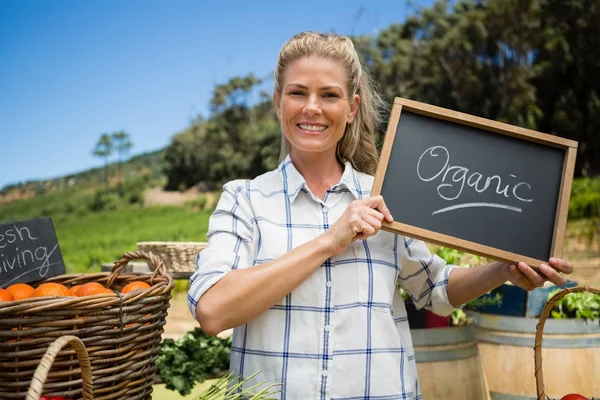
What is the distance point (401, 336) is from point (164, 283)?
71cm

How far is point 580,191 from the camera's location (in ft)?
47.6

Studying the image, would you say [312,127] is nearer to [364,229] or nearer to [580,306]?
[364,229]

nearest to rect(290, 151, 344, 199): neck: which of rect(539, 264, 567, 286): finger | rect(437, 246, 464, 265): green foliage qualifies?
rect(539, 264, 567, 286): finger

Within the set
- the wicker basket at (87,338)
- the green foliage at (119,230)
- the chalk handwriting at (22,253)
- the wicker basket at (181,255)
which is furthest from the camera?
the green foliage at (119,230)

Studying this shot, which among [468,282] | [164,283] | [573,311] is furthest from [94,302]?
[573,311]

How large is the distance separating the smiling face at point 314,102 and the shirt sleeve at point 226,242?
24 centimetres

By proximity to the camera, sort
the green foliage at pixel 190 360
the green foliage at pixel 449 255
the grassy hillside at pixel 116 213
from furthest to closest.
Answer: the grassy hillside at pixel 116 213
the green foliage at pixel 449 255
the green foliage at pixel 190 360

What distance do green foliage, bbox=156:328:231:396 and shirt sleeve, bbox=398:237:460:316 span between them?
1529 millimetres

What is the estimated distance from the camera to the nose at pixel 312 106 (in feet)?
5.53

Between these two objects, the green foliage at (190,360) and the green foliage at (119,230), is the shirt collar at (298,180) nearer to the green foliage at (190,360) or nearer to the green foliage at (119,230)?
the green foliage at (190,360)

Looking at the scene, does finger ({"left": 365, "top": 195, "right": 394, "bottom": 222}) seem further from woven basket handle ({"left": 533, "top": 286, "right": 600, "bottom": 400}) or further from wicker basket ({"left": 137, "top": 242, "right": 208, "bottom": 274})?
wicker basket ({"left": 137, "top": 242, "right": 208, "bottom": 274})

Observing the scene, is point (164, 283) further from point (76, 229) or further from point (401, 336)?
point (76, 229)

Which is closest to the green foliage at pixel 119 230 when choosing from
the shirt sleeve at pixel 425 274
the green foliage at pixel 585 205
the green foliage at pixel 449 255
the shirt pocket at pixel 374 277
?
the green foliage at pixel 585 205

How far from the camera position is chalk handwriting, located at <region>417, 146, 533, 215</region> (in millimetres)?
1746
